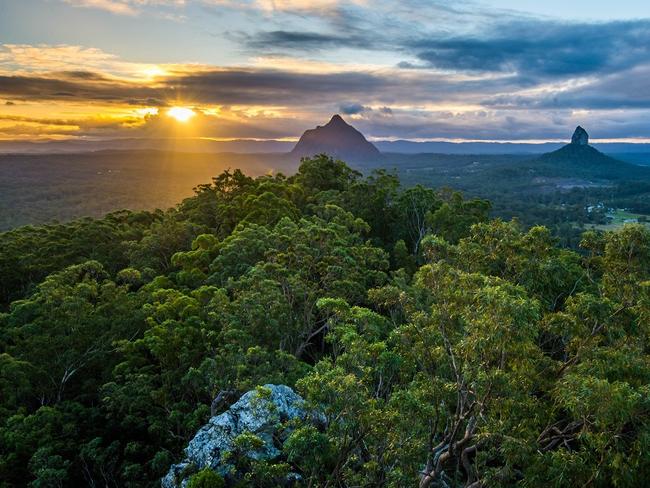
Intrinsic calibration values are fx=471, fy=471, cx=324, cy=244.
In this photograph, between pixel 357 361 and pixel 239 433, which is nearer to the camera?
pixel 357 361

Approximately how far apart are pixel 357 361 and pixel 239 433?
425cm

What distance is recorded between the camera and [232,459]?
12.9 metres

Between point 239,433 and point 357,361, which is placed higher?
point 357,361

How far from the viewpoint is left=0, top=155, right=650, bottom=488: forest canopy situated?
969cm

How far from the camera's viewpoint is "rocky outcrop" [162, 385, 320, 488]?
1264cm

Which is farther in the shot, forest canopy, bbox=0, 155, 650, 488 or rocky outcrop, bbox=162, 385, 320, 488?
rocky outcrop, bbox=162, 385, 320, 488

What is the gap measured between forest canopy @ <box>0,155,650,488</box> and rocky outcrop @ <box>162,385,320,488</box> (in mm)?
768

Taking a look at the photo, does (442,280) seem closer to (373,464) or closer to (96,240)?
(373,464)

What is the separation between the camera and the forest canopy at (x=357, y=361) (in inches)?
381

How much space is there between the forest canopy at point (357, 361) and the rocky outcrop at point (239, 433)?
2.52 ft

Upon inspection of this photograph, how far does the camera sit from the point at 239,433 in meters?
13.1

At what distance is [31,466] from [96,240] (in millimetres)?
27931

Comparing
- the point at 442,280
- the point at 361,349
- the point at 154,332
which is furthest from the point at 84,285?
the point at 442,280

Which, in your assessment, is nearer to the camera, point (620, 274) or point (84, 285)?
point (620, 274)
